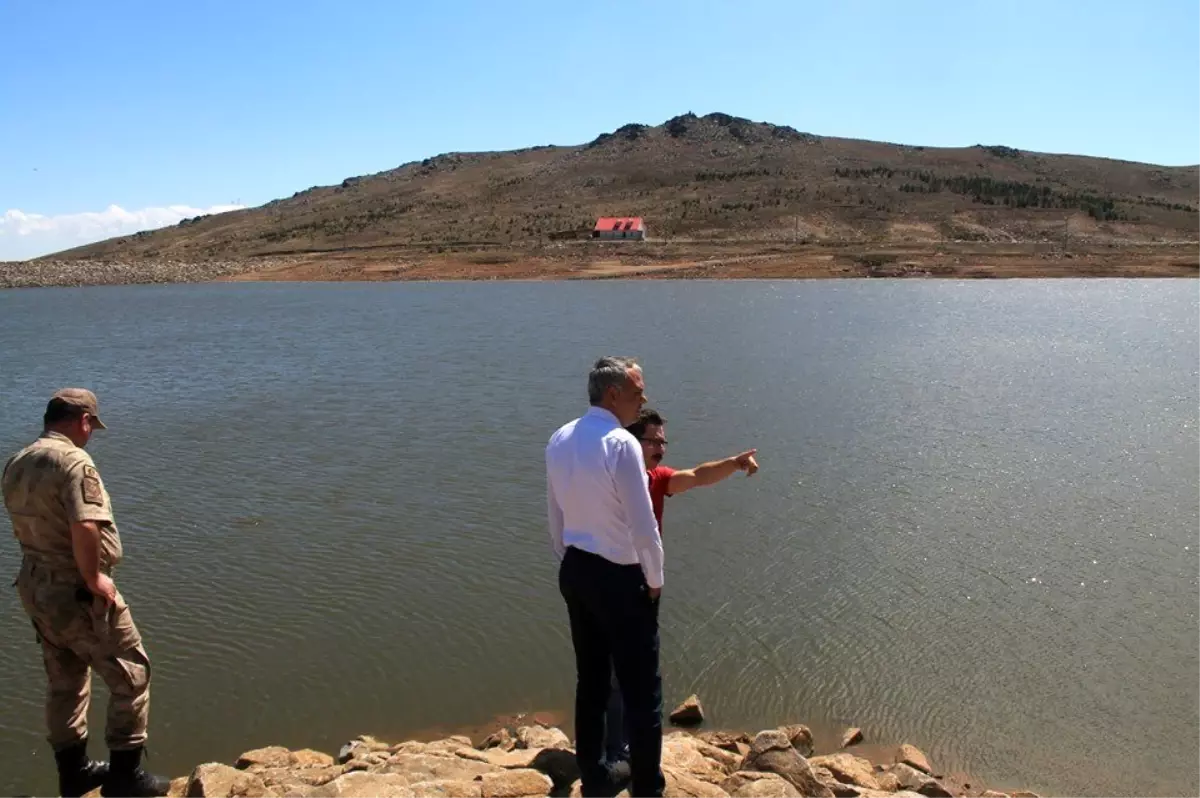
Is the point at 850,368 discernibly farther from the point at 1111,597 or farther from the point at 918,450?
the point at 1111,597

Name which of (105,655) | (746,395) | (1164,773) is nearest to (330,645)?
(105,655)

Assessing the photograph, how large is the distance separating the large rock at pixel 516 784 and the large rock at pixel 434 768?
0.37 ft

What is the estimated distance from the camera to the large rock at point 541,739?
596cm

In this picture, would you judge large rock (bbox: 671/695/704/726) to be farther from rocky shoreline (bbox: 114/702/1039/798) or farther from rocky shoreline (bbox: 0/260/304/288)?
rocky shoreline (bbox: 0/260/304/288)

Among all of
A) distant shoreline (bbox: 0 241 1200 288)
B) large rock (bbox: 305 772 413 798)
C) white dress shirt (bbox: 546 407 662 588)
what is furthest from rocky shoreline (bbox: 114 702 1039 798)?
distant shoreline (bbox: 0 241 1200 288)

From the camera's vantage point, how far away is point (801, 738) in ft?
21.6

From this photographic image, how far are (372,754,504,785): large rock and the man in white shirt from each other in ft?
2.94

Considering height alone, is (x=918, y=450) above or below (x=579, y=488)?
below

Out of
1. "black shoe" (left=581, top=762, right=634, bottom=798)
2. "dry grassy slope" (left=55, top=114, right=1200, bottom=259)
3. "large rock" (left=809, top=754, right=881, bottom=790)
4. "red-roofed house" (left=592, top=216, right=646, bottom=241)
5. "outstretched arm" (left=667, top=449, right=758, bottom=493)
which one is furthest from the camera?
"dry grassy slope" (left=55, top=114, right=1200, bottom=259)

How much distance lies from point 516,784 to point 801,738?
8.39 ft

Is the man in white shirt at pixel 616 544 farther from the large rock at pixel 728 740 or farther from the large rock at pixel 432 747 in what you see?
the large rock at pixel 728 740

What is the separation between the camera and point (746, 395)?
19.2m

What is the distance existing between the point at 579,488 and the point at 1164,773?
16.0 ft

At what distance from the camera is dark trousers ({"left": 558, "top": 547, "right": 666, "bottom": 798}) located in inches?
174
